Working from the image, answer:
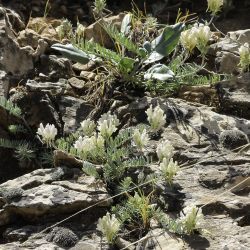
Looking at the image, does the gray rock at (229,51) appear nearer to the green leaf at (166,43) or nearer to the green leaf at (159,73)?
the green leaf at (166,43)

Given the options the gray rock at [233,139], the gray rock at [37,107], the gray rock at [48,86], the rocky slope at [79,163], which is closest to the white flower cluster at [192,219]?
the rocky slope at [79,163]

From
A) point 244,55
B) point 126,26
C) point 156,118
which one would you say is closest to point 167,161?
point 156,118

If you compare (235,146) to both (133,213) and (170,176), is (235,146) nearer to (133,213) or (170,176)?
(170,176)

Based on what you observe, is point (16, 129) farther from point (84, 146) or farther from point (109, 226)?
point (109, 226)

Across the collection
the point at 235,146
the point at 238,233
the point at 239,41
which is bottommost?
the point at 238,233

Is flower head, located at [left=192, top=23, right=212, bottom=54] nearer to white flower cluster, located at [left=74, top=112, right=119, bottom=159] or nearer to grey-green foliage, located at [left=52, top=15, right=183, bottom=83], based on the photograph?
grey-green foliage, located at [left=52, top=15, right=183, bottom=83]

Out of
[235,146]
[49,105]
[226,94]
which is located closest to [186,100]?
[226,94]
